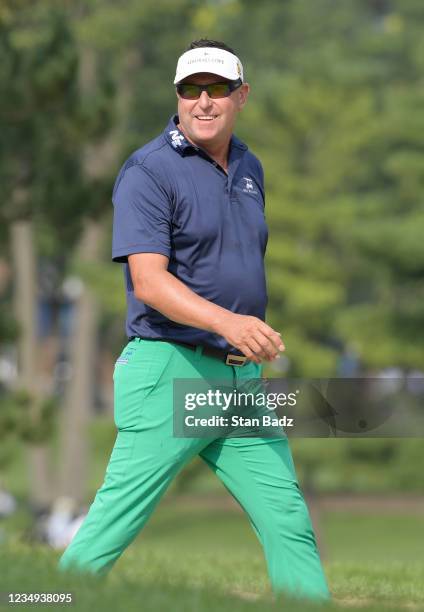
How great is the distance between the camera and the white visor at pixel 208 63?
4.80 metres

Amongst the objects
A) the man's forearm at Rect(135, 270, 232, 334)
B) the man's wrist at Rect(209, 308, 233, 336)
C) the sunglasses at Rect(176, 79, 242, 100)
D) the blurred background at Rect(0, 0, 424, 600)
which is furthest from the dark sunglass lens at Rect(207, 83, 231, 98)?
the blurred background at Rect(0, 0, 424, 600)


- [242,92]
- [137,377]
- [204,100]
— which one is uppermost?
[242,92]

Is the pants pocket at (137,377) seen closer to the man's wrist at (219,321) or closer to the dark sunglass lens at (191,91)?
the man's wrist at (219,321)

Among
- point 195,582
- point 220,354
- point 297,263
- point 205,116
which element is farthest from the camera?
point 297,263

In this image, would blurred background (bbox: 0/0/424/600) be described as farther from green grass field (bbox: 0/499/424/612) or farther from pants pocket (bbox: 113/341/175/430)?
pants pocket (bbox: 113/341/175/430)

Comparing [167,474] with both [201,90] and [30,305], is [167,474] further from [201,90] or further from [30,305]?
[30,305]

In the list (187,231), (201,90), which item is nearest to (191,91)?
(201,90)

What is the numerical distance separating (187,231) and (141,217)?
18 centimetres

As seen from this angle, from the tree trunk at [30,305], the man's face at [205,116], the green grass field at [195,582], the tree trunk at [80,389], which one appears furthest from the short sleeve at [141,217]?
the tree trunk at [80,389]

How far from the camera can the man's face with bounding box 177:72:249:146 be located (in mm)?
4812

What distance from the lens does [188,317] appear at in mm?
4430

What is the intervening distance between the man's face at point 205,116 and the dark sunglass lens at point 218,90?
12 millimetres

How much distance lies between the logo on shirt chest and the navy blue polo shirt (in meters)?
0.09

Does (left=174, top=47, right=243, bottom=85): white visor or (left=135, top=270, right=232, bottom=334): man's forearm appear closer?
(left=135, top=270, right=232, bottom=334): man's forearm
